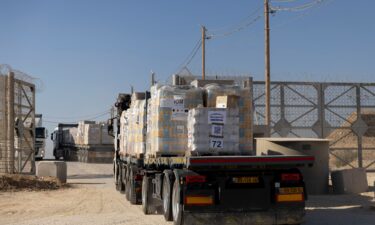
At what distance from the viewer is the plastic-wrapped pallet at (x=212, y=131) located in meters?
11.3

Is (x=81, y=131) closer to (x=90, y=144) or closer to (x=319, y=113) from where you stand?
(x=90, y=144)

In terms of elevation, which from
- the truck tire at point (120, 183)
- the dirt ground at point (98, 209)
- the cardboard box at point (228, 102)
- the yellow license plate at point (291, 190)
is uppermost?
the cardboard box at point (228, 102)

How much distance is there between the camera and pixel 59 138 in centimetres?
5581

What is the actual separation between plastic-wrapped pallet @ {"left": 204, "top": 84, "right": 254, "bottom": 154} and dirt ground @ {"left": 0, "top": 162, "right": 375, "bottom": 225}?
206cm

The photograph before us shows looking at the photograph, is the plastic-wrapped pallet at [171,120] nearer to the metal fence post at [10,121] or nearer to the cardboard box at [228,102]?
the cardboard box at [228,102]

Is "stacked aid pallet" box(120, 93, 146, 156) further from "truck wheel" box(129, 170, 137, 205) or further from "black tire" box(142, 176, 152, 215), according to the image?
"black tire" box(142, 176, 152, 215)

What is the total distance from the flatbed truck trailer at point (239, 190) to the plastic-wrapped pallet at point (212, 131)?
692 millimetres

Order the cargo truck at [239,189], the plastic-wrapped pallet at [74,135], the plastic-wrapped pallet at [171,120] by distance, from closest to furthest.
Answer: the cargo truck at [239,189] → the plastic-wrapped pallet at [171,120] → the plastic-wrapped pallet at [74,135]

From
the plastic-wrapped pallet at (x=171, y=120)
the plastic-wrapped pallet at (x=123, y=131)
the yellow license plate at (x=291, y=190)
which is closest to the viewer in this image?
the yellow license plate at (x=291, y=190)

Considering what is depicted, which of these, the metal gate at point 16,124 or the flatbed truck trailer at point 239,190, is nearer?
the flatbed truck trailer at point 239,190

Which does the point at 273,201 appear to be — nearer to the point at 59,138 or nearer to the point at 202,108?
the point at 202,108

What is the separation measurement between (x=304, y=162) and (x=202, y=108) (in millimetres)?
2223

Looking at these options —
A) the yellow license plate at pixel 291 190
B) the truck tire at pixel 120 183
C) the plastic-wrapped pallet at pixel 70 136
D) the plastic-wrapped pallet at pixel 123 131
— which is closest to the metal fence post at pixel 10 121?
the truck tire at pixel 120 183

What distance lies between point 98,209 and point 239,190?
586 centimetres
